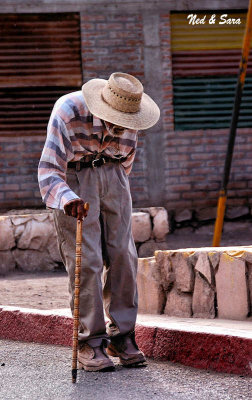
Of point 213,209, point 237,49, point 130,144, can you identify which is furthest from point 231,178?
point 130,144

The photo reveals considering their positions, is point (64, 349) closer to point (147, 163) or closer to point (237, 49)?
point (147, 163)

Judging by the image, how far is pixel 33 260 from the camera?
29.2 feet

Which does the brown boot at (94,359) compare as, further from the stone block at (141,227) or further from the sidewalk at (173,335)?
the stone block at (141,227)

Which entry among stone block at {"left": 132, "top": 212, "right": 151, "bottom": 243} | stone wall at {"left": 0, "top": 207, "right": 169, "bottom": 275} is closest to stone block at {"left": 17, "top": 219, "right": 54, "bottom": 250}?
stone wall at {"left": 0, "top": 207, "right": 169, "bottom": 275}

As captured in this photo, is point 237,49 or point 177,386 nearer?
point 177,386

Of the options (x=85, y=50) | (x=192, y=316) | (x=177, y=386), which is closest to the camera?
(x=177, y=386)

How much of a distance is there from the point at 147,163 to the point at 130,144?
611 cm

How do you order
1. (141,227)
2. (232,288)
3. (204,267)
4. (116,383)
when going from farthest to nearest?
(141,227) < (204,267) < (232,288) < (116,383)

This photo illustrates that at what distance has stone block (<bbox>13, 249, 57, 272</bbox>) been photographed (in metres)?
8.88

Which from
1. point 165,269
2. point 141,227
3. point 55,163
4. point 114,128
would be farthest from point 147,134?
point 55,163

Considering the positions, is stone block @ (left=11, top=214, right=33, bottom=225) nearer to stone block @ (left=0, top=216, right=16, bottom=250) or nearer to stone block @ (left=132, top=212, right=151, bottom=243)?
stone block @ (left=0, top=216, right=16, bottom=250)

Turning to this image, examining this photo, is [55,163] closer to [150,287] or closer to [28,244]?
[150,287]

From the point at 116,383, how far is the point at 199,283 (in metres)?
1.41

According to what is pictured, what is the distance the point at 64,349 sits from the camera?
16.9ft
